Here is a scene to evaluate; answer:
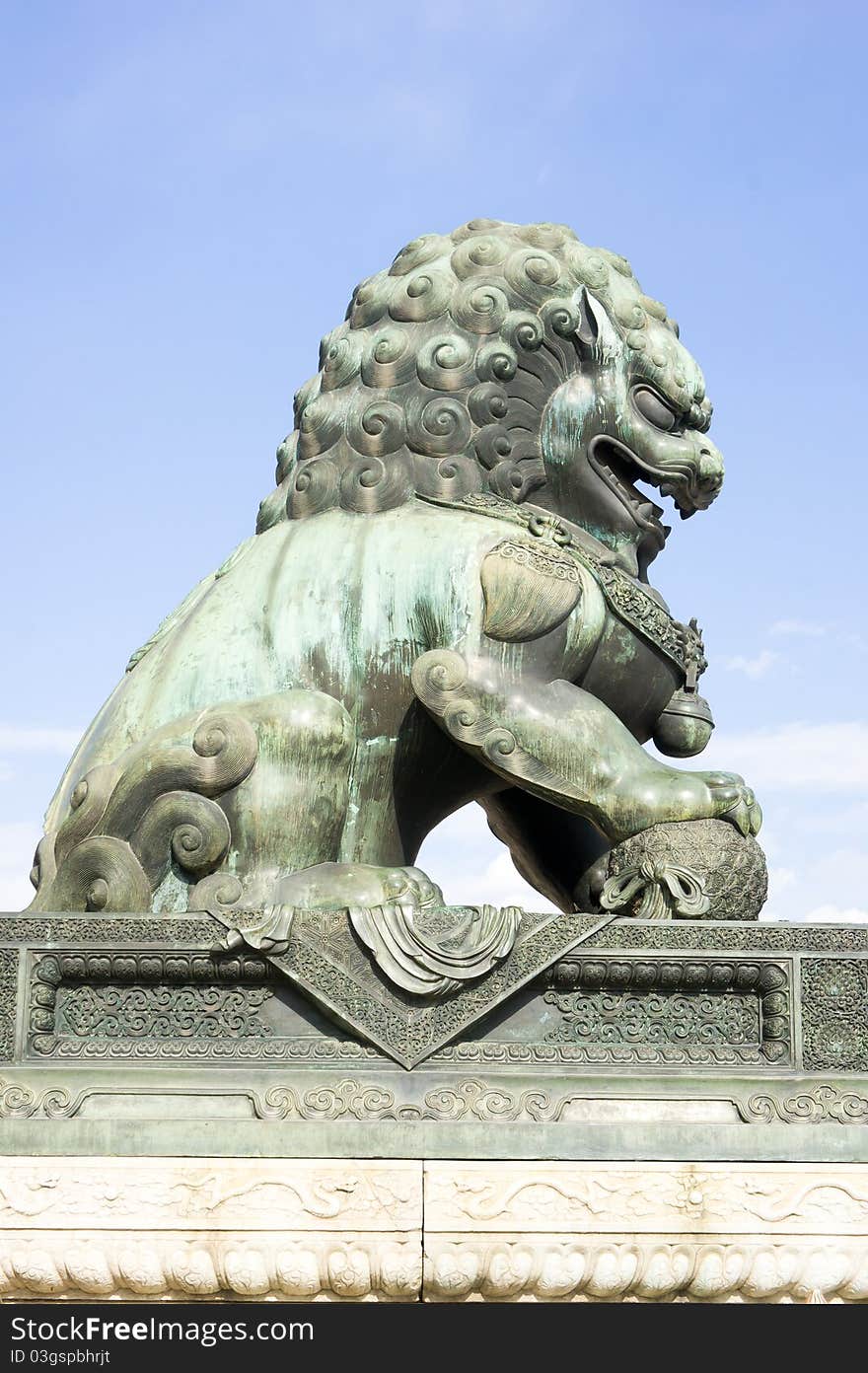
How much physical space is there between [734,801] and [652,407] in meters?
1.56

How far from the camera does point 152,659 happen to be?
6.96m

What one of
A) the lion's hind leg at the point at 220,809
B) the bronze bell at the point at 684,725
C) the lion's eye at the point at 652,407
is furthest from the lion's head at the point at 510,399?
the lion's hind leg at the point at 220,809

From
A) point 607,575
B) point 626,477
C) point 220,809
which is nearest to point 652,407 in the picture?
point 626,477

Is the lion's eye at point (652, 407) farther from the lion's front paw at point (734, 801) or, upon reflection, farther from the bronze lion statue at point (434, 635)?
the lion's front paw at point (734, 801)

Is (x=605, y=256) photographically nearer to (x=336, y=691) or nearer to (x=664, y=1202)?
(x=336, y=691)

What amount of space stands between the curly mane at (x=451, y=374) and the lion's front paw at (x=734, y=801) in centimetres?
127

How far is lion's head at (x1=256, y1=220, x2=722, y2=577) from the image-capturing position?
693 cm

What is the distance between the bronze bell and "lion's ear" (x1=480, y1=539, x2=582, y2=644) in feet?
2.54

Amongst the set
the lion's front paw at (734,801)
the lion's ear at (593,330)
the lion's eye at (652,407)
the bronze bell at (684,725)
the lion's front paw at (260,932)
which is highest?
the lion's ear at (593,330)

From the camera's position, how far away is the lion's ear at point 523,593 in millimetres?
6469

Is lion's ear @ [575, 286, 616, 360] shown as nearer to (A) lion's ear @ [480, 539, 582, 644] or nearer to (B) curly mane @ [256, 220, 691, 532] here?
(B) curly mane @ [256, 220, 691, 532]

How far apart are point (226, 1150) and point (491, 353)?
2895 mm

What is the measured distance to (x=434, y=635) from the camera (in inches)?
257

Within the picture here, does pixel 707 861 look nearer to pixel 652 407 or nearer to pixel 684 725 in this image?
pixel 684 725
